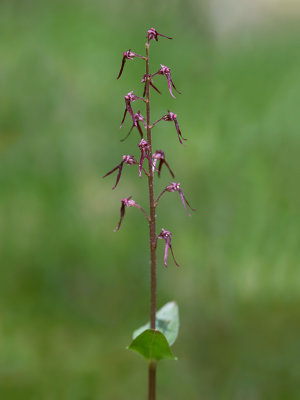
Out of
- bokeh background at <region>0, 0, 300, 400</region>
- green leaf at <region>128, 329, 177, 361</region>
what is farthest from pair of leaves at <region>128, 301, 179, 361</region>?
bokeh background at <region>0, 0, 300, 400</region>

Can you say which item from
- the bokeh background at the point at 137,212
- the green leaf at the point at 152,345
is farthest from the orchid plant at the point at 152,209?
the bokeh background at the point at 137,212

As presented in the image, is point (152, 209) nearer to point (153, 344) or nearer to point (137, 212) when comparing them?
point (153, 344)

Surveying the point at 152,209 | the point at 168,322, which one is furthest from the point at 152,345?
the point at 152,209

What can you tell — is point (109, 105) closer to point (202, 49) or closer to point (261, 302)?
point (202, 49)

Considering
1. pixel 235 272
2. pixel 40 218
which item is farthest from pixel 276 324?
pixel 40 218

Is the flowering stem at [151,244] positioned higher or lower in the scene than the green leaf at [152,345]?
higher

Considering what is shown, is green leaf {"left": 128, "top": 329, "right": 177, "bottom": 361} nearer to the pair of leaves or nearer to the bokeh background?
the pair of leaves

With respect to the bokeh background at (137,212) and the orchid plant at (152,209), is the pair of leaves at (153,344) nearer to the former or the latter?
the orchid plant at (152,209)
